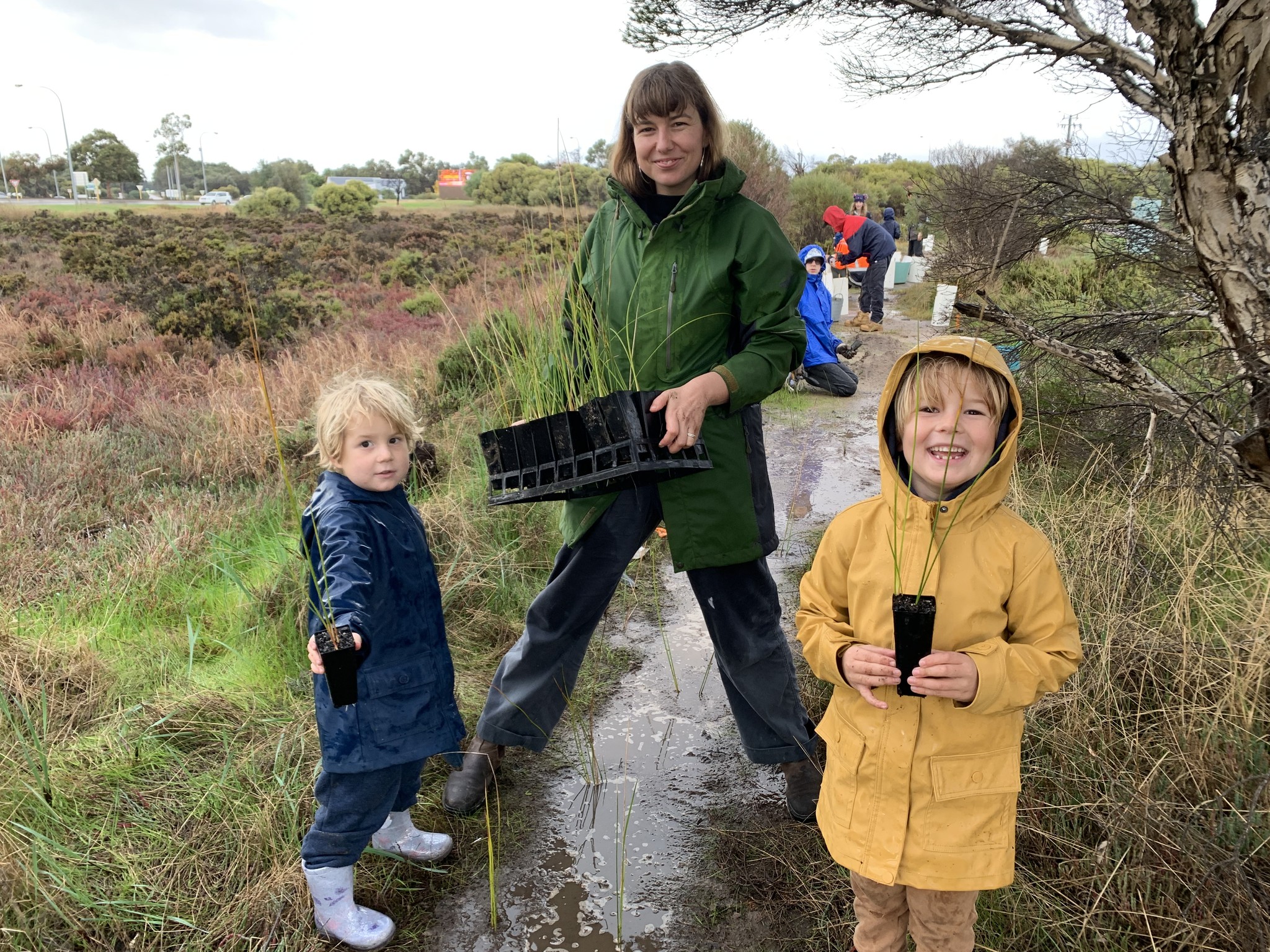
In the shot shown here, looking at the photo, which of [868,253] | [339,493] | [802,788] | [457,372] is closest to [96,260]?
[457,372]

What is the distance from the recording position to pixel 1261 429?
5.07ft

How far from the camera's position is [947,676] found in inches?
52.6

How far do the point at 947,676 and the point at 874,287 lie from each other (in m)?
11.1

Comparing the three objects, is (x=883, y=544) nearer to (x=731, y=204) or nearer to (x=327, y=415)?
(x=731, y=204)

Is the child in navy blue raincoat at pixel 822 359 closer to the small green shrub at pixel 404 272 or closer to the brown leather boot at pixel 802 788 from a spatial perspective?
the brown leather boot at pixel 802 788

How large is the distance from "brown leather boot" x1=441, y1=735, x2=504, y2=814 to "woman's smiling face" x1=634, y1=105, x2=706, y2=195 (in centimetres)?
169

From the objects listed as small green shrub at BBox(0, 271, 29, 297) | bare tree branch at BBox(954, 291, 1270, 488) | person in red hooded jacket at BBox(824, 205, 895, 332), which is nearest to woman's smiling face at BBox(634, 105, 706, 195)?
bare tree branch at BBox(954, 291, 1270, 488)

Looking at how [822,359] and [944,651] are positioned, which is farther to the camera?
[822,359]

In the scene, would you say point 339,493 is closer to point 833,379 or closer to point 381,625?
point 381,625

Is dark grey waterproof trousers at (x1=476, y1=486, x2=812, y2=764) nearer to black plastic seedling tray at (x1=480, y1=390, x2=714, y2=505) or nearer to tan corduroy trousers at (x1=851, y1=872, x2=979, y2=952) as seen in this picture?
black plastic seedling tray at (x1=480, y1=390, x2=714, y2=505)

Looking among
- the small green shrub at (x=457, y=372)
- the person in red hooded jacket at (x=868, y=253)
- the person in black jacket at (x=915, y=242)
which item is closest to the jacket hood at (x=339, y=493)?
the small green shrub at (x=457, y=372)

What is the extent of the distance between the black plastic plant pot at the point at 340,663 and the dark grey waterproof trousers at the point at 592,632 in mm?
754

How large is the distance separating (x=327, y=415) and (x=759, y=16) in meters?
4.14

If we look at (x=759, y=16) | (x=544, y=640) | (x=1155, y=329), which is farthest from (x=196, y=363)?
(x=1155, y=329)
